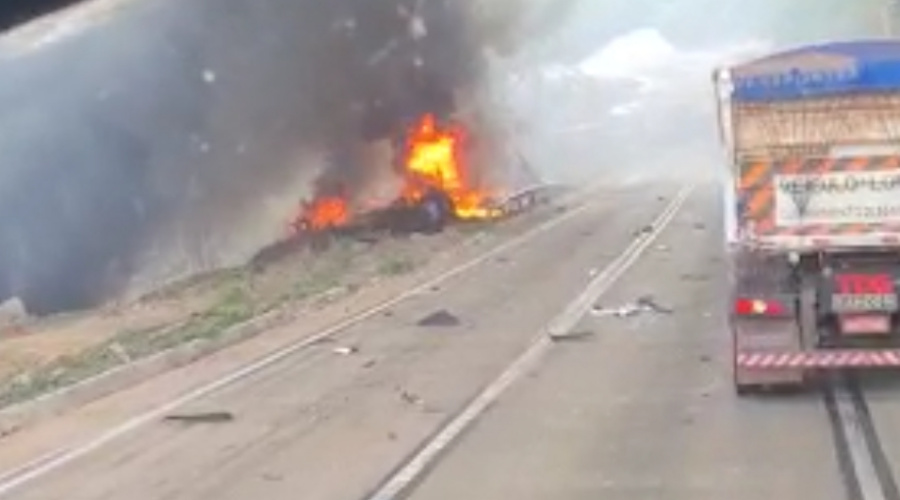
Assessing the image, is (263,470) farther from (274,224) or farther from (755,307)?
(274,224)

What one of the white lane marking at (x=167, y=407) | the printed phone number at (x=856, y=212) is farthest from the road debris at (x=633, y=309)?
the printed phone number at (x=856, y=212)

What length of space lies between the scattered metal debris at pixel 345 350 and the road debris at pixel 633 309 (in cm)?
372

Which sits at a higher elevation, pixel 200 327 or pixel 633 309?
pixel 200 327

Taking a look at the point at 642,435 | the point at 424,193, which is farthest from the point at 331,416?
the point at 424,193

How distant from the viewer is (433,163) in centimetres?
4481

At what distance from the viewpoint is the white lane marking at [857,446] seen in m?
10.0

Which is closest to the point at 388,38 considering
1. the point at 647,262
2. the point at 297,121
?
the point at 297,121

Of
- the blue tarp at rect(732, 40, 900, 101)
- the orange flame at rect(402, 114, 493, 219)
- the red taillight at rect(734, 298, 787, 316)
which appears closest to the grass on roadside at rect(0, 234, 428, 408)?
the red taillight at rect(734, 298, 787, 316)

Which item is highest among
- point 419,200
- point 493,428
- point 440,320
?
point 493,428

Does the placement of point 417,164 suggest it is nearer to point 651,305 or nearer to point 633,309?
point 651,305

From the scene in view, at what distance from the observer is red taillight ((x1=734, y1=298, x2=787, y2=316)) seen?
1396 centimetres

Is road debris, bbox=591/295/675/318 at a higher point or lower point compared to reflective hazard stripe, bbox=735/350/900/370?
lower

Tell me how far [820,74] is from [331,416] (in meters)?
4.84

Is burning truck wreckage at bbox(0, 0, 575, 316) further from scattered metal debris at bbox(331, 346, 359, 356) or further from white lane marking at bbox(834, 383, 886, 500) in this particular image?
white lane marking at bbox(834, 383, 886, 500)
